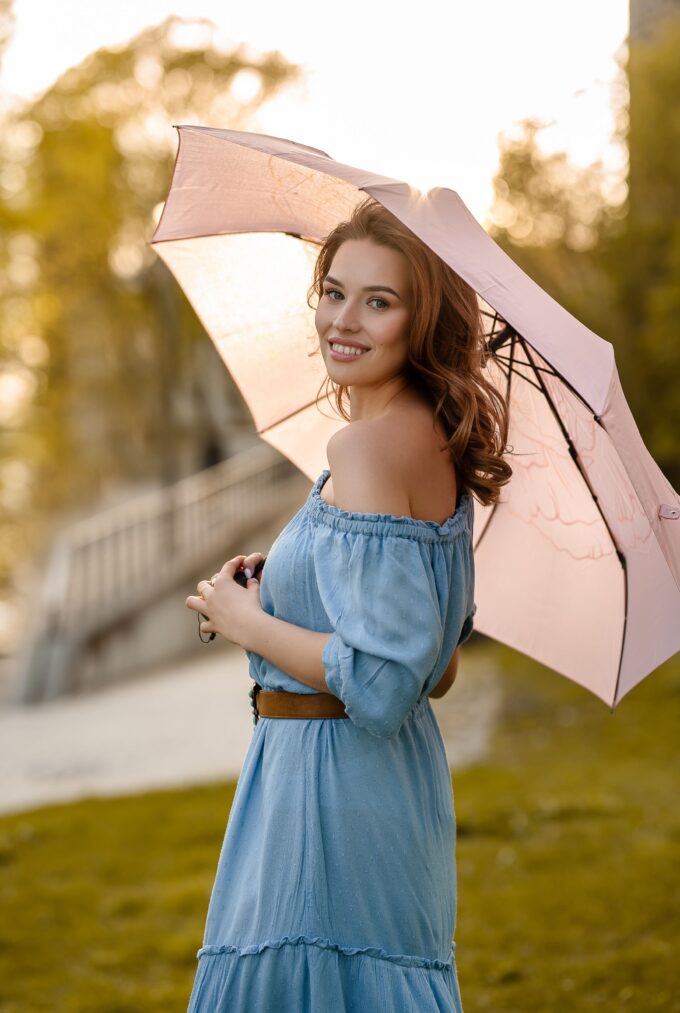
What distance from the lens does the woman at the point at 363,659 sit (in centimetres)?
205

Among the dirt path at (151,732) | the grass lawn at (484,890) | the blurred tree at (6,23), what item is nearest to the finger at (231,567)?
the grass lawn at (484,890)

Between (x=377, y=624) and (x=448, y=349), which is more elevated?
(x=448, y=349)

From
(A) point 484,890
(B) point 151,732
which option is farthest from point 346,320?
(B) point 151,732

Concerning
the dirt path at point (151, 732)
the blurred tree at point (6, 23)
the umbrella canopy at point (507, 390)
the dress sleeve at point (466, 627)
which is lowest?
the dress sleeve at point (466, 627)

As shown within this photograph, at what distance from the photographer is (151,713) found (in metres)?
11.6

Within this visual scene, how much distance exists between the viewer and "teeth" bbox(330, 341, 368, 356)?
219cm

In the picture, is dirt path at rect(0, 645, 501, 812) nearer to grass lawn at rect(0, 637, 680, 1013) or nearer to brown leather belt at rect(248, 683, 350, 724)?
grass lawn at rect(0, 637, 680, 1013)

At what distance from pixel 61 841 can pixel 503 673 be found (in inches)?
268

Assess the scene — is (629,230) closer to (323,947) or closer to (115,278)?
(115,278)

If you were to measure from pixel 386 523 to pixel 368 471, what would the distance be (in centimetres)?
9

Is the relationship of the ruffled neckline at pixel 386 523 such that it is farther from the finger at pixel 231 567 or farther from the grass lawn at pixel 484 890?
the grass lawn at pixel 484 890

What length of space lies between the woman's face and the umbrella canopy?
0.45ft

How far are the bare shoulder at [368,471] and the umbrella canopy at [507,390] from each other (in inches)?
11.4

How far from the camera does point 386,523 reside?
2053mm
